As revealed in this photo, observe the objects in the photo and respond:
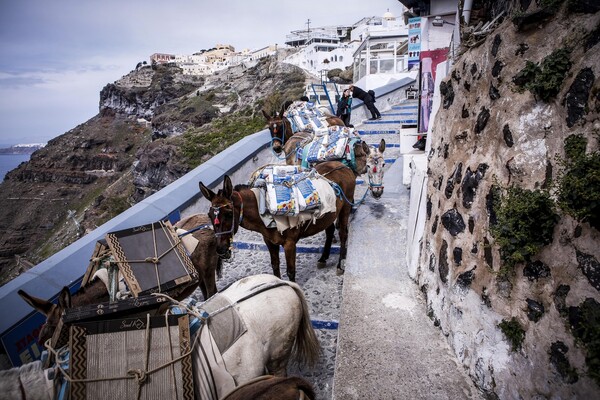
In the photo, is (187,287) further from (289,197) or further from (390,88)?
(390,88)

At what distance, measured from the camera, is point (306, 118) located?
765 cm

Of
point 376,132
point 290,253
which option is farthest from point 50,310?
point 376,132

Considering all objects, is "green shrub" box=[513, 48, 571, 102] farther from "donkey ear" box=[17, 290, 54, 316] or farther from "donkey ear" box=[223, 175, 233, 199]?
"donkey ear" box=[17, 290, 54, 316]

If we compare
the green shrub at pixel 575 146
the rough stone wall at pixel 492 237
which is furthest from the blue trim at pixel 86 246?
the green shrub at pixel 575 146

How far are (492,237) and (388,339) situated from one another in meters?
1.37

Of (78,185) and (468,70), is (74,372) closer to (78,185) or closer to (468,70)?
(468,70)

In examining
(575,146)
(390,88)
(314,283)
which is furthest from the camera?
(390,88)

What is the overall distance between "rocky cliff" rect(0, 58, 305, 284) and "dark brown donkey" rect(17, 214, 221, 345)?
2033cm

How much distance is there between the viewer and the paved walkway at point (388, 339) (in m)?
2.45

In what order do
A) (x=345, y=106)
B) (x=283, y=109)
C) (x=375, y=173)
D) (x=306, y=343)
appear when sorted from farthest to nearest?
(x=345, y=106) < (x=283, y=109) < (x=375, y=173) < (x=306, y=343)

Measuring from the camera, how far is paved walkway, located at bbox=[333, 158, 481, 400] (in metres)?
2.45

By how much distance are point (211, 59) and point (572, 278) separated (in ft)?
417

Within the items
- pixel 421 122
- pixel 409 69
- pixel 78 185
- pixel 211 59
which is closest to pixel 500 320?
pixel 421 122

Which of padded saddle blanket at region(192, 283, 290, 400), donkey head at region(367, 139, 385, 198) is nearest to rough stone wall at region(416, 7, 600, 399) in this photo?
padded saddle blanket at region(192, 283, 290, 400)
